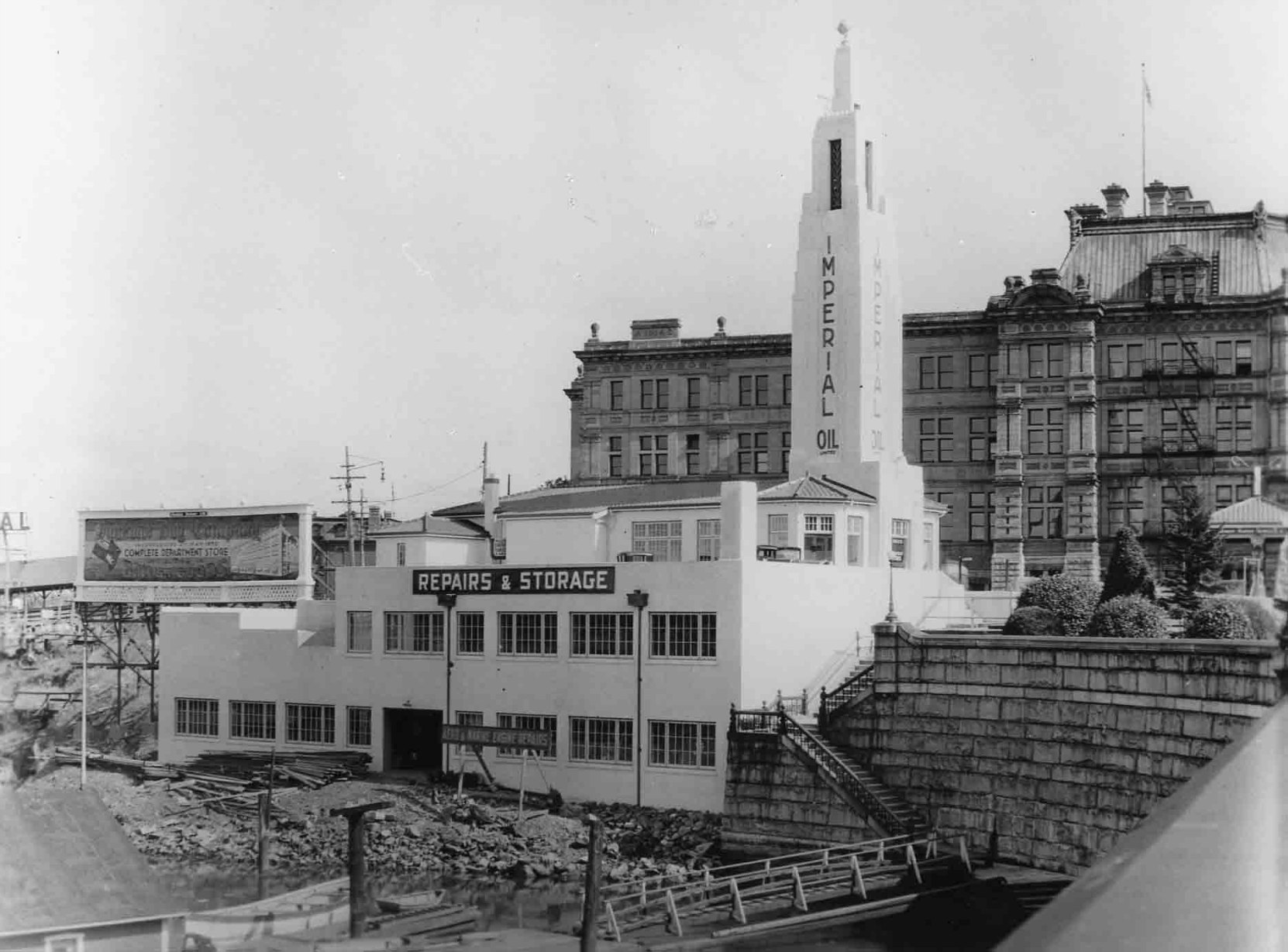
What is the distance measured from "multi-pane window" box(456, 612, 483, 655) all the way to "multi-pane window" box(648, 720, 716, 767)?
16.8 feet

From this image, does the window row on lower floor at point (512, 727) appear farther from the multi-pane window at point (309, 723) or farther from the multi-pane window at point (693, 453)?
the multi-pane window at point (693, 453)

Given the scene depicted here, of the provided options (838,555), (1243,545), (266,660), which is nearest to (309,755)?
(266,660)

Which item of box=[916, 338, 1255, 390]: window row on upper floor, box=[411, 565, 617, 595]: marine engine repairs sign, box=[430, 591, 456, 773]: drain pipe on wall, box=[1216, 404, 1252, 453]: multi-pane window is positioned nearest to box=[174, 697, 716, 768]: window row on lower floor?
box=[430, 591, 456, 773]: drain pipe on wall

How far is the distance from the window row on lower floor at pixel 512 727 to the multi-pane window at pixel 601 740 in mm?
17

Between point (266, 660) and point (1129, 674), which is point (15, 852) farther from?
point (1129, 674)

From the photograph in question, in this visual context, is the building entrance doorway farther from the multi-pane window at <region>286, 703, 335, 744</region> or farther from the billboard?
the billboard

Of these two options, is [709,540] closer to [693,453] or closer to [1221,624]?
[1221,624]

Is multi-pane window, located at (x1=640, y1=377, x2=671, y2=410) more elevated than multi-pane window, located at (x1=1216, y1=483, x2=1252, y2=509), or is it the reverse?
multi-pane window, located at (x1=640, y1=377, x2=671, y2=410)

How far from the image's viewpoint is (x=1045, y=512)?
5534 centimetres

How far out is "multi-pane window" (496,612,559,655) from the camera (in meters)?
35.3

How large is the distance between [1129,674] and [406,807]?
15853 millimetres

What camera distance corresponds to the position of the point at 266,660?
3919 centimetres

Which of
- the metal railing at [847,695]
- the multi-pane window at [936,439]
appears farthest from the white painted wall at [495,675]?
the multi-pane window at [936,439]

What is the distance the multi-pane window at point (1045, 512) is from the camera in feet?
180
